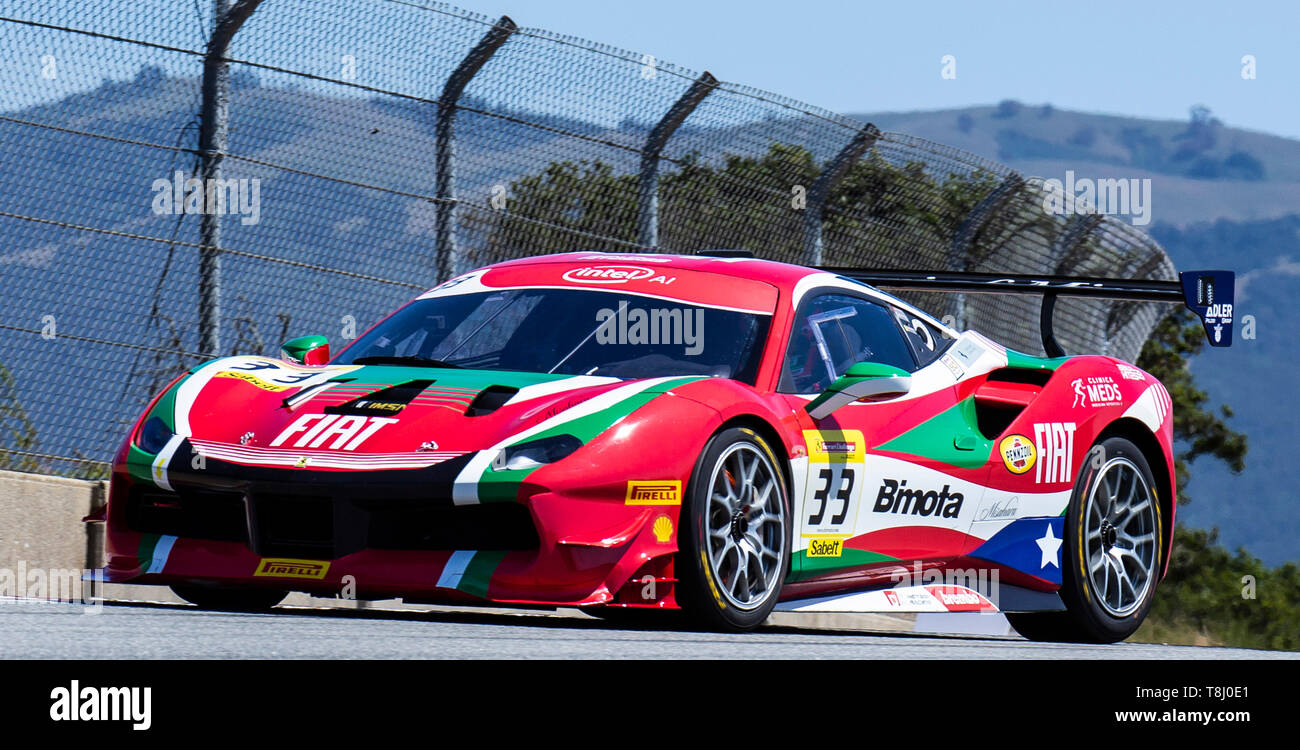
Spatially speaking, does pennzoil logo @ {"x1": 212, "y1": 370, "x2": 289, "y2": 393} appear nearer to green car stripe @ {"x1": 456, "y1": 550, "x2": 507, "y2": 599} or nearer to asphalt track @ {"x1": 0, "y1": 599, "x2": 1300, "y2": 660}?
asphalt track @ {"x1": 0, "y1": 599, "x2": 1300, "y2": 660}

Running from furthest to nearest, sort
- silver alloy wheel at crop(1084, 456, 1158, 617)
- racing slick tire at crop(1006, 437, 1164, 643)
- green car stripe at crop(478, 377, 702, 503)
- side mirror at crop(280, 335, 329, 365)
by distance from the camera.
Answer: silver alloy wheel at crop(1084, 456, 1158, 617), racing slick tire at crop(1006, 437, 1164, 643), side mirror at crop(280, 335, 329, 365), green car stripe at crop(478, 377, 702, 503)

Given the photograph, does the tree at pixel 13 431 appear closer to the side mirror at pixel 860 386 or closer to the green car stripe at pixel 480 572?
the green car stripe at pixel 480 572

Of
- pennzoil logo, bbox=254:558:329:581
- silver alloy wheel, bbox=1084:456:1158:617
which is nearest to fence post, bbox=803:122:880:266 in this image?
silver alloy wheel, bbox=1084:456:1158:617

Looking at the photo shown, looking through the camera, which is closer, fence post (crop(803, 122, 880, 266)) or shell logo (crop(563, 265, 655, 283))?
shell logo (crop(563, 265, 655, 283))

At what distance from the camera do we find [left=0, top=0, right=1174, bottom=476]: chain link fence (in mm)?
7492

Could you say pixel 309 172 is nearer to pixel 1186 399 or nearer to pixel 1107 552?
pixel 1107 552

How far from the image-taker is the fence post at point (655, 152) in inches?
380

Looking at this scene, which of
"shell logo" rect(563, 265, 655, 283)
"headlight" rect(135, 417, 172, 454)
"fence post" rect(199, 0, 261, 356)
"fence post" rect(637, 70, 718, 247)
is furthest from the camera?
"fence post" rect(637, 70, 718, 247)

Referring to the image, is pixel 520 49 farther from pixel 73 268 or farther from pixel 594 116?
pixel 73 268

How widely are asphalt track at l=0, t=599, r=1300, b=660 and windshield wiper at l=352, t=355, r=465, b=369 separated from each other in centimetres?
91

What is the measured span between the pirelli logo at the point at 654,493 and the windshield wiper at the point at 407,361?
1.09 m

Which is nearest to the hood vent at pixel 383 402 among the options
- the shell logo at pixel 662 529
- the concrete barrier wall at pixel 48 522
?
the shell logo at pixel 662 529

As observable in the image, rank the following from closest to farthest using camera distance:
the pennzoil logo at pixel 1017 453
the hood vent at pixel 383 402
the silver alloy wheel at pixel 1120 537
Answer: the hood vent at pixel 383 402 → the pennzoil logo at pixel 1017 453 → the silver alloy wheel at pixel 1120 537

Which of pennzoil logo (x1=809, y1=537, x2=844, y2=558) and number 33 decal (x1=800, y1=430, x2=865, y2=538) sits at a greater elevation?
number 33 decal (x1=800, y1=430, x2=865, y2=538)
